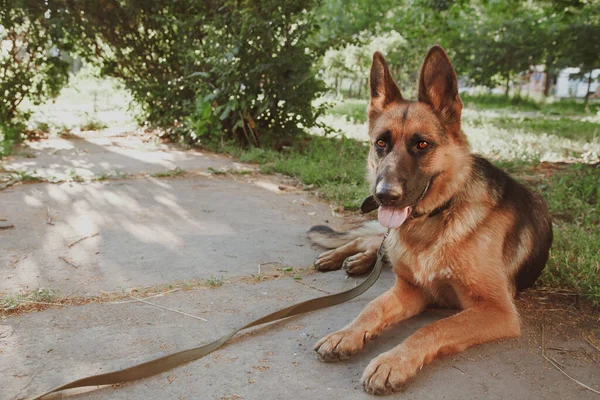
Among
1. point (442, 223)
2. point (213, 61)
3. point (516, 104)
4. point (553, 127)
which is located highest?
point (516, 104)

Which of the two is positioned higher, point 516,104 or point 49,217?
point 516,104

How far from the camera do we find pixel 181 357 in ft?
8.31

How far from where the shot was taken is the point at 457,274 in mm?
2896

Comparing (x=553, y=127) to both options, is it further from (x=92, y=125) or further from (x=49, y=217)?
(x=49, y=217)

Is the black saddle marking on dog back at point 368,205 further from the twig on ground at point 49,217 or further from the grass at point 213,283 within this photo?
the twig on ground at point 49,217

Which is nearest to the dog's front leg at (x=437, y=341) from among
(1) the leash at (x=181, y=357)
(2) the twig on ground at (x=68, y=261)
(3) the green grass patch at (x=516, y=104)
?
(1) the leash at (x=181, y=357)

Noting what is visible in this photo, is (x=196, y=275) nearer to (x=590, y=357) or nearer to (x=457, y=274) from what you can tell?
(x=457, y=274)

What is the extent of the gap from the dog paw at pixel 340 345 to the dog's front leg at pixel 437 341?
0.64ft

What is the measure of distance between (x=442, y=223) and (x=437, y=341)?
0.79 m

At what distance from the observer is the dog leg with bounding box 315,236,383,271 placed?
402cm

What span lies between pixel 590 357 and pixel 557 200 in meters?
3.22

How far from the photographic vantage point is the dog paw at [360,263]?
12.6ft

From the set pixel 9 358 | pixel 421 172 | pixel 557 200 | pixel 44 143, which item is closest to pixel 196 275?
pixel 9 358

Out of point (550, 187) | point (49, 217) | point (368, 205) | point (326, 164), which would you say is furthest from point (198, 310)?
point (550, 187)
